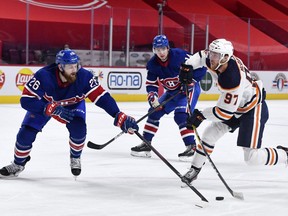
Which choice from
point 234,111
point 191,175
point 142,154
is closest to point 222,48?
point 234,111

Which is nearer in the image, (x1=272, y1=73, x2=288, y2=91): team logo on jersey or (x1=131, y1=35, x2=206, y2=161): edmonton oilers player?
(x1=131, y1=35, x2=206, y2=161): edmonton oilers player

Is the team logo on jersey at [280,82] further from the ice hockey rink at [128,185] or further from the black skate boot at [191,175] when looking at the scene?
the black skate boot at [191,175]

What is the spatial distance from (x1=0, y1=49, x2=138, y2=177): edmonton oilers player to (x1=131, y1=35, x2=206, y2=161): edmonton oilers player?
1.27 m

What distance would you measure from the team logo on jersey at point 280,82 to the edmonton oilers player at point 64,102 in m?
9.18

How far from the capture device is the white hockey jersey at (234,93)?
3.62m

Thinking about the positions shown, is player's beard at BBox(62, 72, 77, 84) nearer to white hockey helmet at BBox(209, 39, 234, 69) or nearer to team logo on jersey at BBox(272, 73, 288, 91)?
white hockey helmet at BBox(209, 39, 234, 69)

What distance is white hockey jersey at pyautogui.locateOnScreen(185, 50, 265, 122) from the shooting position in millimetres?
3619

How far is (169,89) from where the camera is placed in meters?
5.36

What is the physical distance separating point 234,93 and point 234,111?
11 cm

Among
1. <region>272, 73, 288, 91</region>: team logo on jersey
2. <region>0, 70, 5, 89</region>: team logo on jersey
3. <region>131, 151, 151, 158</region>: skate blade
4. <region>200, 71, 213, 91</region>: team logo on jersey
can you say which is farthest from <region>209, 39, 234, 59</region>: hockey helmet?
<region>272, 73, 288, 91</region>: team logo on jersey

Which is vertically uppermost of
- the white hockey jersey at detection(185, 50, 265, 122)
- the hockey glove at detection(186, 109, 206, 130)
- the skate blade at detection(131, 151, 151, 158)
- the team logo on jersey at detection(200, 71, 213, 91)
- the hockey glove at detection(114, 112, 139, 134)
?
the white hockey jersey at detection(185, 50, 265, 122)

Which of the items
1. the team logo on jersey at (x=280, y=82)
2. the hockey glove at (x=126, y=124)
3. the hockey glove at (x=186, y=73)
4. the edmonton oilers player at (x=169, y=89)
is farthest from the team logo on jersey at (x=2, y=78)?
the hockey glove at (x=126, y=124)

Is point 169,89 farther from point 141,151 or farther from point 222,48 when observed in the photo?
point 222,48

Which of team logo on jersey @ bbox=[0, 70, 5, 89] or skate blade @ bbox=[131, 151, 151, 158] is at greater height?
team logo on jersey @ bbox=[0, 70, 5, 89]
